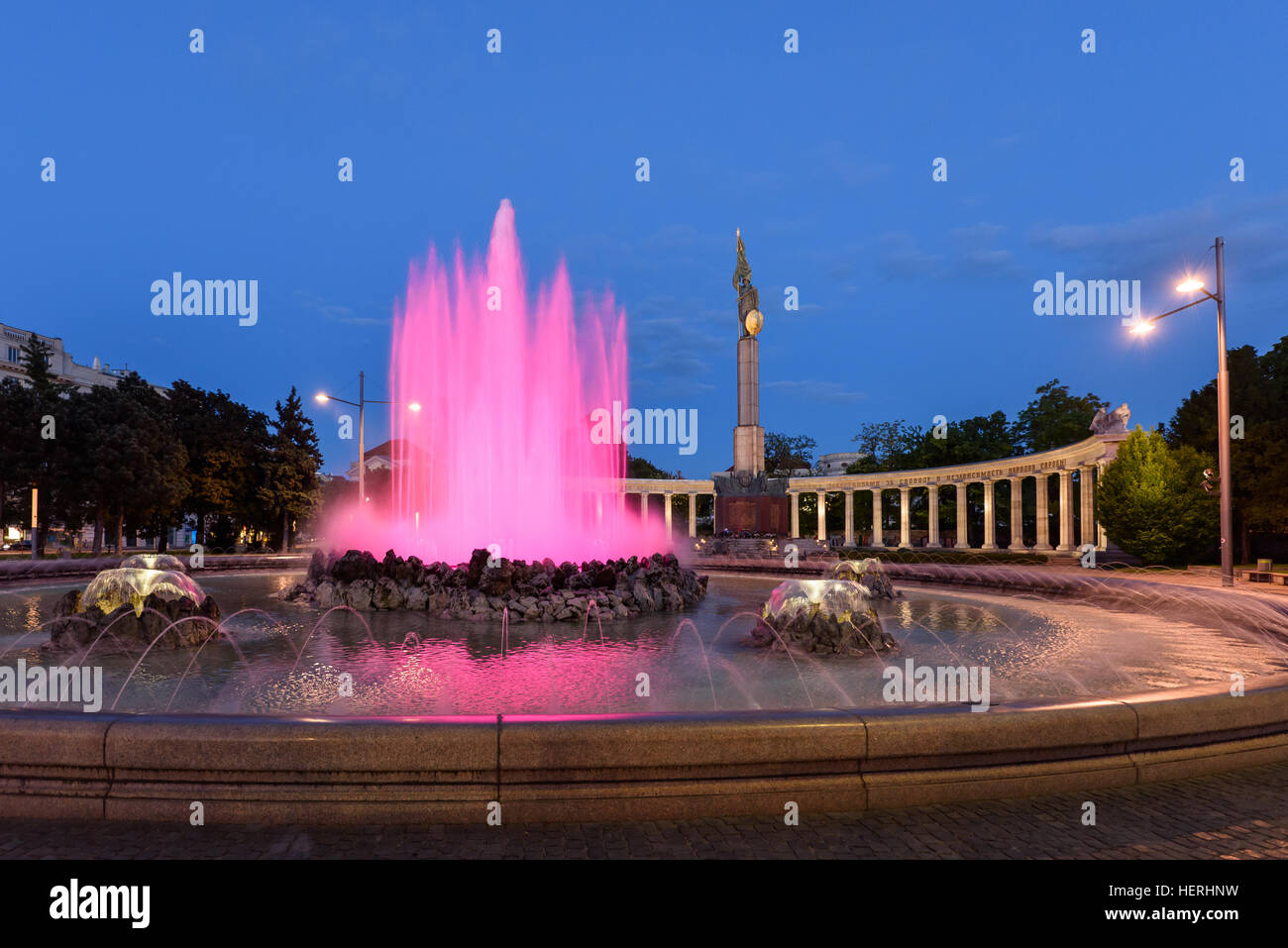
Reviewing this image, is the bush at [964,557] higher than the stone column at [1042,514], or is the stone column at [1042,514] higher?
the stone column at [1042,514]

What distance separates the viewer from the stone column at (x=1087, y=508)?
165 ft

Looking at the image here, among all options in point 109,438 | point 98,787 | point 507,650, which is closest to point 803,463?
point 109,438

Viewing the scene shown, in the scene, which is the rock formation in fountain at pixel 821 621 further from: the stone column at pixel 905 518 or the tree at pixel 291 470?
the stone column at pixel 905 518

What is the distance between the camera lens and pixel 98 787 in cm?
539

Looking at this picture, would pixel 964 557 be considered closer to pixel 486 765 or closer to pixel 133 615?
pixel 133 615

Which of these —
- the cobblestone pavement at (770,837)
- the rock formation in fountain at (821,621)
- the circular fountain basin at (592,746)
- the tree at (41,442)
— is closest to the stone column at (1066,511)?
the rock formation in fountain at (821,621)

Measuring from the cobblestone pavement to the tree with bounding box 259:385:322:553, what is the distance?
56.5 m

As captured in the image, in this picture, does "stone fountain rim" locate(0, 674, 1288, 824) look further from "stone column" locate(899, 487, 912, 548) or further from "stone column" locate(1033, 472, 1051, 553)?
"stone column" locate(899, 487, 912, 548)

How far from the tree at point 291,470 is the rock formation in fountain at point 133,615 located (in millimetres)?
46563

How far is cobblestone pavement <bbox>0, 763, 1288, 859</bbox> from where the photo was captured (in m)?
4.85

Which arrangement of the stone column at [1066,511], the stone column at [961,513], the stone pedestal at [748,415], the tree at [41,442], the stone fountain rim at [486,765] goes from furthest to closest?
1. the stone column at [961,513]
2. the stone pedestal at [748,415]
3. the stone column at [1066,511]
4. the tree at [41,442]
5. the stone fountain rim at [486,765]

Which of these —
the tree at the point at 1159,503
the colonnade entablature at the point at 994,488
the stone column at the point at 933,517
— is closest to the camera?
the tree at the point at 1159,503
